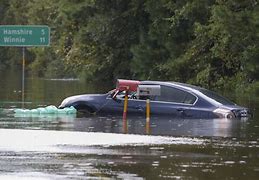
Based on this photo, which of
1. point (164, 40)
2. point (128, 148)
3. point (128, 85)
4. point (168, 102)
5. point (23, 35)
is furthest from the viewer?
point (164, 40)

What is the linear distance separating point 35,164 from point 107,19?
40743mm

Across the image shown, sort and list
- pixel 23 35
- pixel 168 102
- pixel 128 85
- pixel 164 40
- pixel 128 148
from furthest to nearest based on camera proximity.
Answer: pixel 164 40, pixel 23 35, pixel 168 102, pixel 128 85, pixel 128 148

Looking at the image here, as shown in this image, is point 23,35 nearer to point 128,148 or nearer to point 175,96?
point 175,96

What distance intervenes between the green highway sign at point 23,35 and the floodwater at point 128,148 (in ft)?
15.7

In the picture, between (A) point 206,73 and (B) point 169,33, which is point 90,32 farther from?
(A) point 206,73

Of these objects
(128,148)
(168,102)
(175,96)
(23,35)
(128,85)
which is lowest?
(128,148)

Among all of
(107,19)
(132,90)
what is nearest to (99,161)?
(132,90)

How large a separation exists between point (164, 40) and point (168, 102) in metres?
27.2

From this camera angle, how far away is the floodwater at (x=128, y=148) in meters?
12.1

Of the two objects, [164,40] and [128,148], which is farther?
[164,40]

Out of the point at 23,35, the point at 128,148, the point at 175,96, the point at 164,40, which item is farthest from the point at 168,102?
the point at 164,40

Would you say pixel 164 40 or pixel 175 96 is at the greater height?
pixel 164 40

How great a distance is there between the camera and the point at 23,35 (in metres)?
26.1

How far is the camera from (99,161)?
13.1 m
